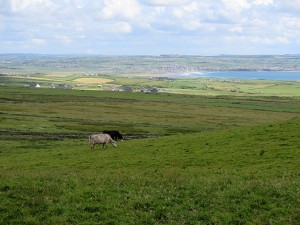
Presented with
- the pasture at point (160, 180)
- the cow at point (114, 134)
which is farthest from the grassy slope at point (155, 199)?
the cow at point (114, 134)

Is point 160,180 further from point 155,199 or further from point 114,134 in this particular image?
point 114,134

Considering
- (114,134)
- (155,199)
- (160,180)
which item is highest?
(155,199)

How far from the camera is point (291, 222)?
1567 cm

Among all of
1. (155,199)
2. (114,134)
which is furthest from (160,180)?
(114,134)

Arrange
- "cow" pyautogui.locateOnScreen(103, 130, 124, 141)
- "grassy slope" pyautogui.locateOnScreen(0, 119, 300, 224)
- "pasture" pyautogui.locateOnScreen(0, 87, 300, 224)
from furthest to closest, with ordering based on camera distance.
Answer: "cow" pyautogui.locateOnScreen(103, 130, 124, 141)
"pasture" pyautogui.locateOnScreen(0, 87, 300, 224)
"grassy slope" pyautogui.locateOnScreen(0, 119, 300, 224)

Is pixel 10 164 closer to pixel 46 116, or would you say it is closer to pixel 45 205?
pixel 45 205

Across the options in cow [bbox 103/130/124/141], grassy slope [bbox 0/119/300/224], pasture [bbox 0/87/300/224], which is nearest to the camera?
grassy slope [bbox 0/119/300/224]

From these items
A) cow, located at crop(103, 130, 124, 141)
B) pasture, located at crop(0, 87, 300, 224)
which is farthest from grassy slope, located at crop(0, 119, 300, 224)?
cow, located at crop(103, 130, 124, 141)

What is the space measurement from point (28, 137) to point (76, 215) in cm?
5185

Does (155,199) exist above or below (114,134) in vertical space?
above

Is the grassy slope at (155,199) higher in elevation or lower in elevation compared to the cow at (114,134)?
higher

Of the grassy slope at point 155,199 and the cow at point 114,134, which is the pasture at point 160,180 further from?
the cow at point 114,134

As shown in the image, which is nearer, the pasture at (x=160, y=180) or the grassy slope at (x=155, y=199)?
the grassy slope at (x=155, y=199)

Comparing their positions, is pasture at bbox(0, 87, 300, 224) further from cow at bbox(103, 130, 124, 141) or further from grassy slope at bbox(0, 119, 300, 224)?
cow at bbox(103, 130, 124, 141)
